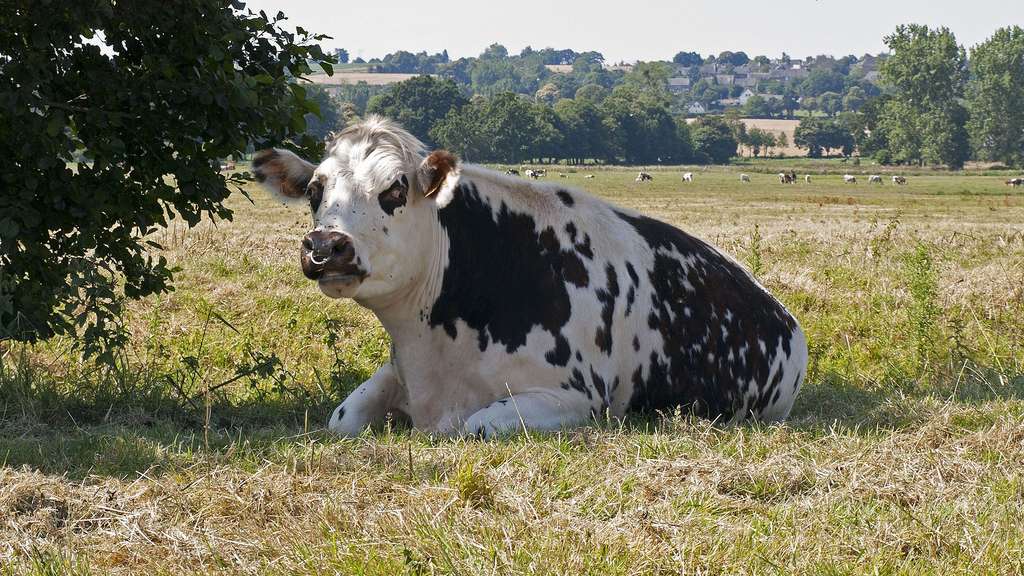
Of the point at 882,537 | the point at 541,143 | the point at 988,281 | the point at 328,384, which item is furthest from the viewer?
the point at 541,143

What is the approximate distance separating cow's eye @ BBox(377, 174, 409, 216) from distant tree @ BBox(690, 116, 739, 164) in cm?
15718

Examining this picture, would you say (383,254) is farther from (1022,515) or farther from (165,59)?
(1022,515)

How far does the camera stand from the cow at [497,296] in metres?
7.19

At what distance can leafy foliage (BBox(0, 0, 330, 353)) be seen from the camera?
24.1ft

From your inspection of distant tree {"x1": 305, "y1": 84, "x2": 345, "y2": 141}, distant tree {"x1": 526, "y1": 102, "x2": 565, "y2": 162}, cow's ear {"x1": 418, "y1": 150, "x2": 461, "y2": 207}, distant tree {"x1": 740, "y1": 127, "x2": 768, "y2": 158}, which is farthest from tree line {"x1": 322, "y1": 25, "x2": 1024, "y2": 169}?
cow's ear {"x1": 418, "y1": 150, "x2": 461, "y2": 207}

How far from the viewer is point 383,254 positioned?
282 inches

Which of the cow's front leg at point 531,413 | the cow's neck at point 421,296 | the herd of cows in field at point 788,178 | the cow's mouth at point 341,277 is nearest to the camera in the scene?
the cow's mouth at point 341,277

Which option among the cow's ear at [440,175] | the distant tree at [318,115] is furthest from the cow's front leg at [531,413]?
the distant tree at [318,115]

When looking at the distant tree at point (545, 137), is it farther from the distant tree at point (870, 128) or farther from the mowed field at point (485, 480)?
the mowed field at point (485, 480)

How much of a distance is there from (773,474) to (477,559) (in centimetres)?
186

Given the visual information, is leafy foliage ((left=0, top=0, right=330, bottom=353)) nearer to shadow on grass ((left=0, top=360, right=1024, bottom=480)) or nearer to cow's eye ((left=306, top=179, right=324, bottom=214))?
shadow on grass ((left=0, top=360, right=1024, bottom=480))

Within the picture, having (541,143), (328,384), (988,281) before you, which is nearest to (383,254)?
(328,384)

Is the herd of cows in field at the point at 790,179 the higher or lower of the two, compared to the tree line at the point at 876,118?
lower

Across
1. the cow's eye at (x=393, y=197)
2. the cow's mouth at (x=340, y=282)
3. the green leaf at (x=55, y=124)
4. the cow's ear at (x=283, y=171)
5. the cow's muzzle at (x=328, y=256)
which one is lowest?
the cow's mouth at (x=340, y=282)
